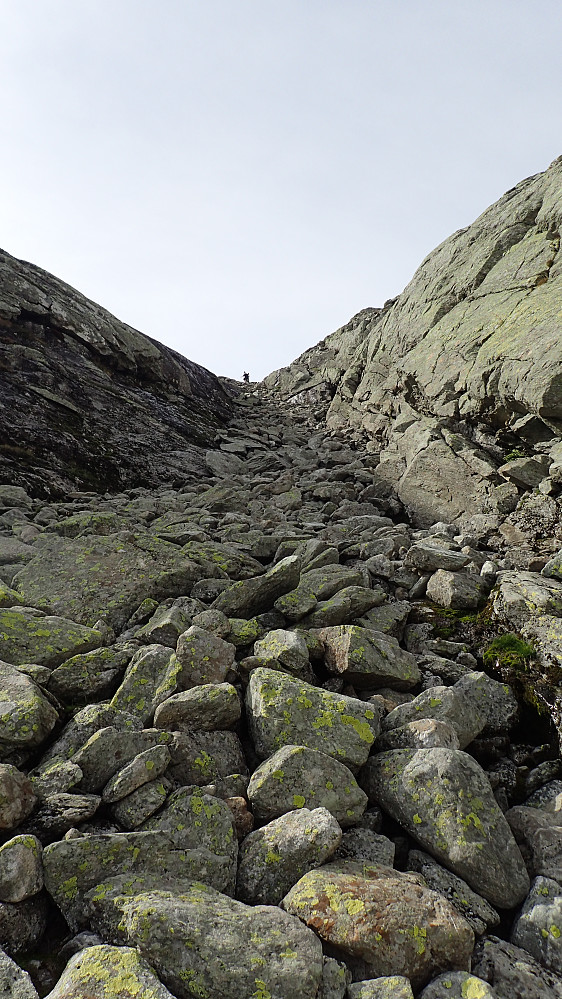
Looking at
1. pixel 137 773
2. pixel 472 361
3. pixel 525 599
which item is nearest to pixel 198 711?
pixel 137 773

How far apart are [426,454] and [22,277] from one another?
844 inches

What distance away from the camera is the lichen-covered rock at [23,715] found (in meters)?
6.10

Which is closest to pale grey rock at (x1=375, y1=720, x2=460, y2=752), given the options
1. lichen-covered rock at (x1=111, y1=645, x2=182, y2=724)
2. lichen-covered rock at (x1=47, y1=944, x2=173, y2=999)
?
lichen-covered rock at (x1=111, y1=645, x2=182, y2=724)

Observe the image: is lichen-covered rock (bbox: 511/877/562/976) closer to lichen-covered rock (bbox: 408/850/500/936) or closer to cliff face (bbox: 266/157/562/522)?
lichen-covered rock (bbox: 408/850/500/936)

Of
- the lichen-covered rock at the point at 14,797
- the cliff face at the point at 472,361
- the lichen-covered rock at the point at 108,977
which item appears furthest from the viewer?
the cliff face at the point at 472,361

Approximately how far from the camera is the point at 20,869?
465 centimetres

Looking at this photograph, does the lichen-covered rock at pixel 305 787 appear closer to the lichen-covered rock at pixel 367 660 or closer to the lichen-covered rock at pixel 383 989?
the lichen-covered rock at pixel 383 989

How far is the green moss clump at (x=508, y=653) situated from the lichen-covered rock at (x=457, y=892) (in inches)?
155

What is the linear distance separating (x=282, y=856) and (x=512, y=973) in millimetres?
2279

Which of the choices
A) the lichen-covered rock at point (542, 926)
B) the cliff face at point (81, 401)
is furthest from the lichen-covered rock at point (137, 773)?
the cliff face at point (81, 401)

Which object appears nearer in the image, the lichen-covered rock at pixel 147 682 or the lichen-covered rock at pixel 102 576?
the lichen-covered rock at pixel 147 682

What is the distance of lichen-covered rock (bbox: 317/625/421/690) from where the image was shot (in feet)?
26.7

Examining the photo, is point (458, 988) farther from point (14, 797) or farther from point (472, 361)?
point (472, 361)

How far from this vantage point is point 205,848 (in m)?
5.36
